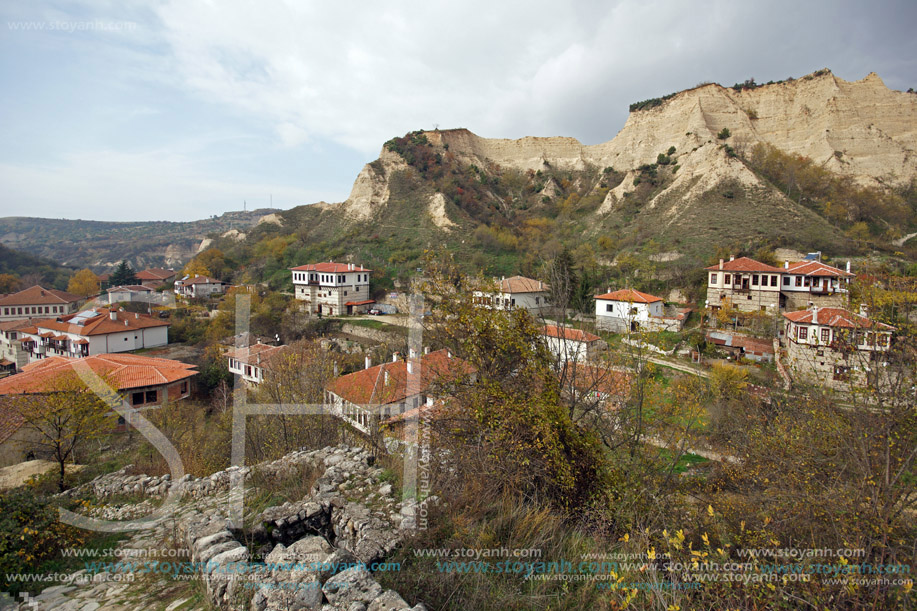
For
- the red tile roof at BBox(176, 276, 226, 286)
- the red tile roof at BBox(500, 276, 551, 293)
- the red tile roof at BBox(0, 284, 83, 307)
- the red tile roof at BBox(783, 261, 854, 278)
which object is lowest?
the red tile roof at BBox(0, 284, 83, 307)

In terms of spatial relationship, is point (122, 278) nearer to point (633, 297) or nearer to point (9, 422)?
point (9, 422)

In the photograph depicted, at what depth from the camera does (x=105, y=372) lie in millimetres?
14539

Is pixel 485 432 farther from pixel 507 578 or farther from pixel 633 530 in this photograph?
pixel 633 530

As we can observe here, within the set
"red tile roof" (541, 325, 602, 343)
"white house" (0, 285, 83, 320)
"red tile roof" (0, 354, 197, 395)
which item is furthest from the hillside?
"red tile roof" (541, 325, 602, 343)

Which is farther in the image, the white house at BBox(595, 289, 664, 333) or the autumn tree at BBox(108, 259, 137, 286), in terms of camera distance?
the autumn tree at BBox(108, 259, 137, 286)

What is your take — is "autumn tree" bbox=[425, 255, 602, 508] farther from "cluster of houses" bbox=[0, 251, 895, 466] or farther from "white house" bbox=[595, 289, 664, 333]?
"white house" bbox=[595, 289, 664, 333]

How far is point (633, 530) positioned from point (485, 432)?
171cm

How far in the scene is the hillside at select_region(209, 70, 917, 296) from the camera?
109 feet

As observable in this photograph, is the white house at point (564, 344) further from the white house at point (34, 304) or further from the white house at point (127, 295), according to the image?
the white house at point (34, 304)

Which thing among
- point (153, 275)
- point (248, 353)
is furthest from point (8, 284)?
point (248, 353)

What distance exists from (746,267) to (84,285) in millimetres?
69100

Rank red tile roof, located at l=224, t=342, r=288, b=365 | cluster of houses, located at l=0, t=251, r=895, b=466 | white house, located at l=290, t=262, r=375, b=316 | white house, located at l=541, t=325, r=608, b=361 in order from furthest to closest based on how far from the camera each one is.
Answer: white house, located at l=290, t=262, r=375, b=316 → red tile roof, located at l=224, t=342, r=288, b=365 → cluster of houses, located at l=0, t=251, r=895, b=466 → white house, located at l=541, t=325, r=608, b=361

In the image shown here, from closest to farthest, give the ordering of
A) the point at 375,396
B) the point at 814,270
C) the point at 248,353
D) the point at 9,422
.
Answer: the point at 9,422
the point at 375,396
the point at 248,353
the point at 814,270

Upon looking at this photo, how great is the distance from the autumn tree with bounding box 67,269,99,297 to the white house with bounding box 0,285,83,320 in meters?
7.90
